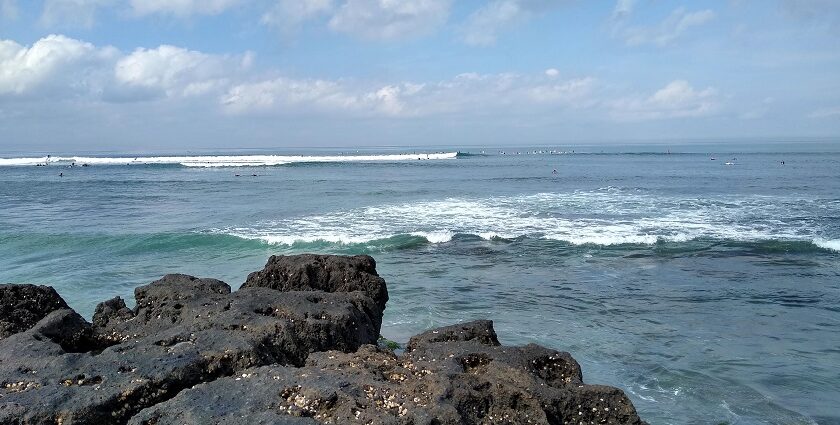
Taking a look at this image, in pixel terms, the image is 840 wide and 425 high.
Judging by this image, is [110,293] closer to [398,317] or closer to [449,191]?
[398,317]

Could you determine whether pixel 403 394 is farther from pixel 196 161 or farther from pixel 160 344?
pixel 196 161

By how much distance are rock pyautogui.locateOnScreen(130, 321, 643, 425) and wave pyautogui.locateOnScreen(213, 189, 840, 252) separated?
13.5 meters

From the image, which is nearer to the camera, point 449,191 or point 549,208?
point 549,208

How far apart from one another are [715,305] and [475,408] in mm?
8897

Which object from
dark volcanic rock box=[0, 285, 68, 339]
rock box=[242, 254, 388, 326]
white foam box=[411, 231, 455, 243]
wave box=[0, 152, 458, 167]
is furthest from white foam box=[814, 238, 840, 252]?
wave box=[0, 152, 458, 167]

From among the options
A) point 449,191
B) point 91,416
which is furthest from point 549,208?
point 91,416

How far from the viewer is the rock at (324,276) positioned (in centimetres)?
866

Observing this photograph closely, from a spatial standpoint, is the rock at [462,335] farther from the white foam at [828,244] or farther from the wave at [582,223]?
the white foam at [828,244]

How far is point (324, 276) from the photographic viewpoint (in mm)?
8844

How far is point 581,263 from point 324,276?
860 centimetres

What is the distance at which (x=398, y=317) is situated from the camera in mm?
10898

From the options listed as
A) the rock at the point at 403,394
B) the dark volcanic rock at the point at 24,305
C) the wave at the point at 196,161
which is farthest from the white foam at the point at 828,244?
the wave at the point at 196,161

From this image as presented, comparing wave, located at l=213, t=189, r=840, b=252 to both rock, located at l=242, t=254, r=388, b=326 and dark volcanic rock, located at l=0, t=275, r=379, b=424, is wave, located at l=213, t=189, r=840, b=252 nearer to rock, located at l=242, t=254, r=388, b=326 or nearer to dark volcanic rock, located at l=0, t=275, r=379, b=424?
rock, located at l=242, t=254, r=388, b=326

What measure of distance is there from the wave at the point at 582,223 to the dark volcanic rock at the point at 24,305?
10923 millimetres
